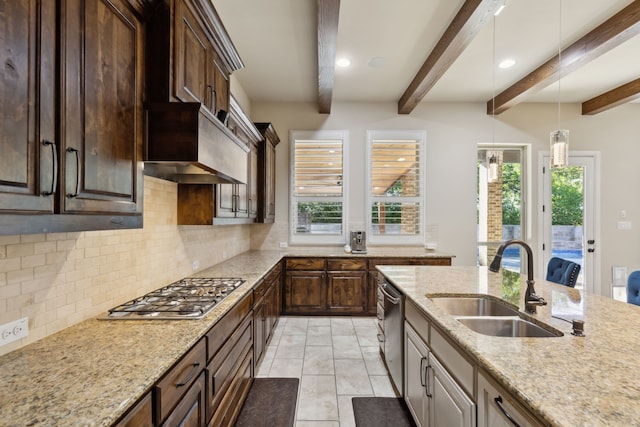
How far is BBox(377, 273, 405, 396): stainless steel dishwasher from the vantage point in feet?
7.39

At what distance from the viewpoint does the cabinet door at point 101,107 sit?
1015mm

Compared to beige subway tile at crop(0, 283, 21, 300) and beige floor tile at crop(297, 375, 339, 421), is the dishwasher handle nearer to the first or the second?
beige floor tile at crop(297, 375, 339, 421)

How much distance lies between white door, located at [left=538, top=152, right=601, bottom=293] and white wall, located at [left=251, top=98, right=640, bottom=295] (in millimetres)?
134

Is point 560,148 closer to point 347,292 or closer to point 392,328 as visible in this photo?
point 392,328

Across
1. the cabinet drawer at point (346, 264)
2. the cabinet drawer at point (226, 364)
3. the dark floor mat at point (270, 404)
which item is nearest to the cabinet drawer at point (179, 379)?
the cabinet drawer at point (226, 364)

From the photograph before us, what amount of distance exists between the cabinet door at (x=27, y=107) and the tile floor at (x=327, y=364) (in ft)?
6.74

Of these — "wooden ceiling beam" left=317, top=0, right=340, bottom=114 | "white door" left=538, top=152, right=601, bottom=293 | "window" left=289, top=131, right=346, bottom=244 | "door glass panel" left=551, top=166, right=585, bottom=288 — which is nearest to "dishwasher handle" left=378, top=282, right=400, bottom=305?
"window" left=289, top=131, right=346, bottom=244

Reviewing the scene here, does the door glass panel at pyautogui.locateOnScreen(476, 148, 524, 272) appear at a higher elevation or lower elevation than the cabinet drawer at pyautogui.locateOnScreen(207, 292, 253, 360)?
higher

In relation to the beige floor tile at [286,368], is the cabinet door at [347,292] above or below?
above

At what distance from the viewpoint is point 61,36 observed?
0.99 metres

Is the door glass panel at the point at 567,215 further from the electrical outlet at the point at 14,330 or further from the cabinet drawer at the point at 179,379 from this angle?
the electrical outlet at the point at 14,330

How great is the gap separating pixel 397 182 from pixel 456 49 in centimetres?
214

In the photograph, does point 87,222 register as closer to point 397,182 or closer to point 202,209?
point 202,209

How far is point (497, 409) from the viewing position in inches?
42.5
